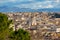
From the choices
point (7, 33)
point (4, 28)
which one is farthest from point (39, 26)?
point (4, 28)

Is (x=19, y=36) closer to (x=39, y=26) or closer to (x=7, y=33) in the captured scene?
(x=7, y=33)

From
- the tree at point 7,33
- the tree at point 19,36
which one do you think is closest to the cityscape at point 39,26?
the tree at point 7,33

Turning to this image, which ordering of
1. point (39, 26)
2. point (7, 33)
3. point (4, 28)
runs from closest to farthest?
point (4, 28), point (7, 33), point (39, 26)

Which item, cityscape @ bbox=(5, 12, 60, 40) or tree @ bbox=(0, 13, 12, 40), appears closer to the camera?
tree @ bbox=(0, 13, 12, 40)

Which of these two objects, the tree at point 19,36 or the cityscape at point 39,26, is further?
the cityscape at point 39,26

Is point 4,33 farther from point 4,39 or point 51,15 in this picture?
point 51,15

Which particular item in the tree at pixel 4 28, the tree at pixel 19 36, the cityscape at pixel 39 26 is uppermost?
the tree at pixel 4 28

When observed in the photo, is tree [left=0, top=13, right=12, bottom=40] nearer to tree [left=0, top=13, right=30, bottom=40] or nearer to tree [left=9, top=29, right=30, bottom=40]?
tree [left=0, top=13, right=30, bottom=40]

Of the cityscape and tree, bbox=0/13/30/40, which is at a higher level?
tree, bbox=0/13/30/40

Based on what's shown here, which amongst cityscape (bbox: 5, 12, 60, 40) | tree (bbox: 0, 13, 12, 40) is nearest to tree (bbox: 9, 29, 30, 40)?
tree (bbox: 0, 13, 12, 40)

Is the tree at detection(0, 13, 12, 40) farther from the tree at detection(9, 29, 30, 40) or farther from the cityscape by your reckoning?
the cityscape

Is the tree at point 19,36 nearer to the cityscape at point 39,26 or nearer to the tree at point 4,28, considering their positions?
the tree at point 4,28

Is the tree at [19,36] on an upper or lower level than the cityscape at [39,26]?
upper

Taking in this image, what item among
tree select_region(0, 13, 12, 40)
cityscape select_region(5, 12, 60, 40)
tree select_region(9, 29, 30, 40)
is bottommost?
cityscape select_region(5, 12, 60, 40)
